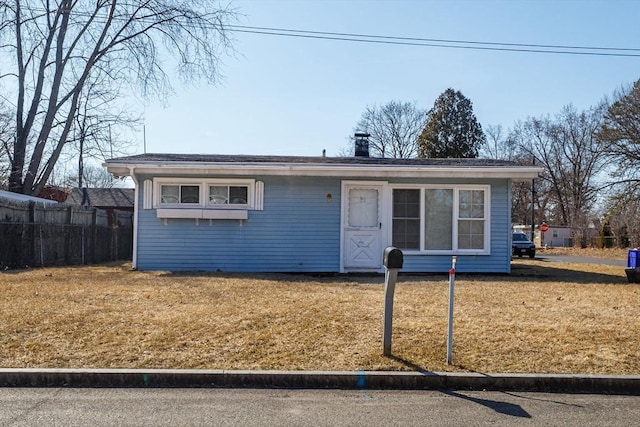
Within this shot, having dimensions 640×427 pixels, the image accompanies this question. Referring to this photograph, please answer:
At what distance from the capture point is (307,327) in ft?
22.4

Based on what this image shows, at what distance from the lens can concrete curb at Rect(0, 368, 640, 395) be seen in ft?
16.4

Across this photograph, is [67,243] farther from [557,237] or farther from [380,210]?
[557,237]

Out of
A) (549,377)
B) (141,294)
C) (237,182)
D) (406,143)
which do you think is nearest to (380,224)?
(237,182)

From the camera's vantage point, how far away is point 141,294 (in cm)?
932

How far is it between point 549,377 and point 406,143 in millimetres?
47274

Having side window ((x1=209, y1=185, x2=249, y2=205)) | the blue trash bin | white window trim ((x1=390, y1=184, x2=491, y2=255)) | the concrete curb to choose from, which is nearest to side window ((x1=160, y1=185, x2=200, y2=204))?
side window ((x1=209, y1=185, x2=249, y2=205))

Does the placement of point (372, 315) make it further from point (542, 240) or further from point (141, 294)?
point (542, 240)

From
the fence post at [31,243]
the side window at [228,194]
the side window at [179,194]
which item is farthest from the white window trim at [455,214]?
the fence post at [31,243]

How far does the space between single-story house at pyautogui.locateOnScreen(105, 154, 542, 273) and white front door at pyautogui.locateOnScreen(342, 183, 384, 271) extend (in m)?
0.02

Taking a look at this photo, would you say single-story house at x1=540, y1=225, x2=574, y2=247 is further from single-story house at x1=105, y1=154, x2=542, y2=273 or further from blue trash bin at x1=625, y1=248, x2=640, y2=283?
single-story house at x1=105, y1=154, x2=542, y2=273

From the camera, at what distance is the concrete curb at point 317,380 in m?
5.01

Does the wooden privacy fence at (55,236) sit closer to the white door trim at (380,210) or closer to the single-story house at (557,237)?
the white door trim at (380,210)

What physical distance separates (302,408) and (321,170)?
9033 mm

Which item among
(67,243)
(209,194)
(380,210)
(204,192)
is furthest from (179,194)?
(67,243)
